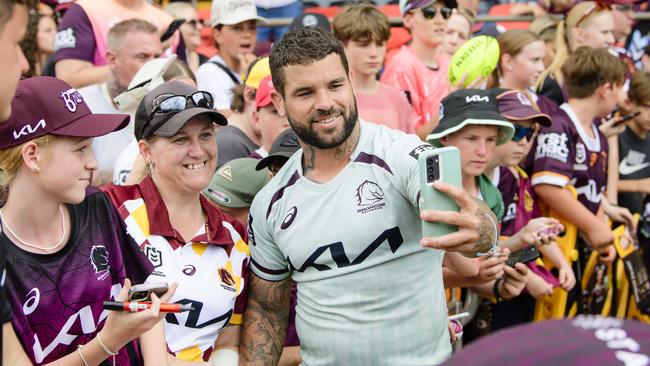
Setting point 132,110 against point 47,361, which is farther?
point 132,110

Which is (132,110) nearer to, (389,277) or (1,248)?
(389,277)

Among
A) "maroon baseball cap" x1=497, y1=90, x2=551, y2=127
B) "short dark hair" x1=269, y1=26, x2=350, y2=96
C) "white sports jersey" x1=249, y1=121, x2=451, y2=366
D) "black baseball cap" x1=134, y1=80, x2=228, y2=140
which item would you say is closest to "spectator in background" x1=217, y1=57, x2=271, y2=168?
"black baseball cap" x1=134, y1=80, x2=228, y2=140

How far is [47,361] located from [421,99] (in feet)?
14.5

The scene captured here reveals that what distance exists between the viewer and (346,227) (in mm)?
3434

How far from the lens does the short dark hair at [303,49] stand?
3.57 m

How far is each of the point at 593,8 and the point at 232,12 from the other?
11.2 feet

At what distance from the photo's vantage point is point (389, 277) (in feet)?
11.3

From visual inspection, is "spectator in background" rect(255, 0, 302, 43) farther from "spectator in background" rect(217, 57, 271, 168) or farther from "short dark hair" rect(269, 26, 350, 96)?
"short dark hair" rect(269, 26, 350, 96)

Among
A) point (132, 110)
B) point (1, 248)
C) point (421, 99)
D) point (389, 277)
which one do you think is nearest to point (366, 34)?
point (421, 99)

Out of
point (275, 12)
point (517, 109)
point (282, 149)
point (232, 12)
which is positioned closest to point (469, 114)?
point (517, 109)

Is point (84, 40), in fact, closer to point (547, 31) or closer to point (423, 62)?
point (423, 62)

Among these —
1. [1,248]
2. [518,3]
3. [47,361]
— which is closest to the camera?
[1,248]

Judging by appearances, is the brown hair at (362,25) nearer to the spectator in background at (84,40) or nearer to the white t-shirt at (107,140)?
the spectator in background at (84,40)

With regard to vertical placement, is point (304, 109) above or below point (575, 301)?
above
